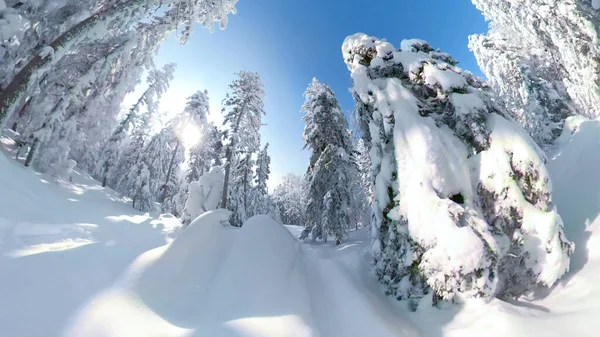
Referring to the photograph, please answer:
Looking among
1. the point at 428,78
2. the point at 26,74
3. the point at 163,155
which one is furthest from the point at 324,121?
the point at 163,155

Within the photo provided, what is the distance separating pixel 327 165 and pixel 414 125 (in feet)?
24.6

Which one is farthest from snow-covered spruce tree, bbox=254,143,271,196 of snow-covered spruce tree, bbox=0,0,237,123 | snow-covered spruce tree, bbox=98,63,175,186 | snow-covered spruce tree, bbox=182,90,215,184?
snow-covered spruce tree, bbox=0,0,237,123

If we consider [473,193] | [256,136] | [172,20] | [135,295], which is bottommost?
[135,295]

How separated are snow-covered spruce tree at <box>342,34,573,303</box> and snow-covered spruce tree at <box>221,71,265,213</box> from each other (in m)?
13.9

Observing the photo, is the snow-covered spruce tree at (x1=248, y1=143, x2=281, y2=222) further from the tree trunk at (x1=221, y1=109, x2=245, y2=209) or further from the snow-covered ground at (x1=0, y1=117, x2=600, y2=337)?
the snow-covered ground at (x1=0, y1=117, x2=600, y2=337)

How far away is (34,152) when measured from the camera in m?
16.3

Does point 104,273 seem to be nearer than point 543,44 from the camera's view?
Yes

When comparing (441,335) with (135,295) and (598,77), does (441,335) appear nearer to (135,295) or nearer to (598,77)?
(135,295)

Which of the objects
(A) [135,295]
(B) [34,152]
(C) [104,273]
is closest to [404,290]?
(A) [135,295]

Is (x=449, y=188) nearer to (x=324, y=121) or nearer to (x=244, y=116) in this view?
(x=324, y=121)

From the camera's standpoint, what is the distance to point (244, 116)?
2164 centimetres

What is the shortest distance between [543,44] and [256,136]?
18.5m

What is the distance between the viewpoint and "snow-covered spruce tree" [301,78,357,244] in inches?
551

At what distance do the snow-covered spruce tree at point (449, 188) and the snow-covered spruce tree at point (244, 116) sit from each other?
45.7 feet
